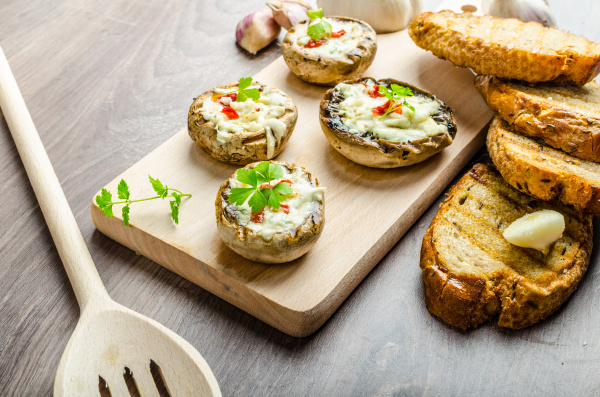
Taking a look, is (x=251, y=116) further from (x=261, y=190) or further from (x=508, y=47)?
(x=508, y=47)

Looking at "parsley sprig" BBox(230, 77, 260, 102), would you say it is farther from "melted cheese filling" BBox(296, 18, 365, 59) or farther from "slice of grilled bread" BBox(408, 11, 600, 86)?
"slice of grilled bread" BBox(408, 11, 600, 86)

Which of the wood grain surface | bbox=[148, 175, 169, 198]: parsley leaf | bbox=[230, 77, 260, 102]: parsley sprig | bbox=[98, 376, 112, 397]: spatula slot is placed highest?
bbox=[230, 77, 260, 102]: parsley sprig

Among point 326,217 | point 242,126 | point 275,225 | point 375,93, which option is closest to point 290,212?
point 275,225

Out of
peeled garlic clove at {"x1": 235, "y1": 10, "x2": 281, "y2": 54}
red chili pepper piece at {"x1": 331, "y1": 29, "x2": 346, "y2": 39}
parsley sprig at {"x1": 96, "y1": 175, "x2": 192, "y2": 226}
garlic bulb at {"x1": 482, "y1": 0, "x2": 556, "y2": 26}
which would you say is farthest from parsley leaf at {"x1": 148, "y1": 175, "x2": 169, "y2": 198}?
garlic bulb at {"x1": 482, "y1": 0, "x2": 556, "y2": 26}

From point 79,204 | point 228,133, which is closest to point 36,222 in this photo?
point 79,204

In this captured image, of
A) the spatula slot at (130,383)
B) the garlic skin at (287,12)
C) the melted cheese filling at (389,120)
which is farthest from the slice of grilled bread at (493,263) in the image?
the garlic skin at (287,12)

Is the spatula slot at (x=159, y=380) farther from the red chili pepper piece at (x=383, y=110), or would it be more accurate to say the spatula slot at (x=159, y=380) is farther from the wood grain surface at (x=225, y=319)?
the red chili pepper piece at (x=383, y=110)

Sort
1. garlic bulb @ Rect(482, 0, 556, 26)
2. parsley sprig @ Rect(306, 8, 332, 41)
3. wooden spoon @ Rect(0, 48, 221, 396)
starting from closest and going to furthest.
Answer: wooden spoon @ Rect(0, 48, 221, 396), parsley sprig @ Rect(306, 8, 332, 41), garlic bulb @ Rect(482, 0, 556, 26)
